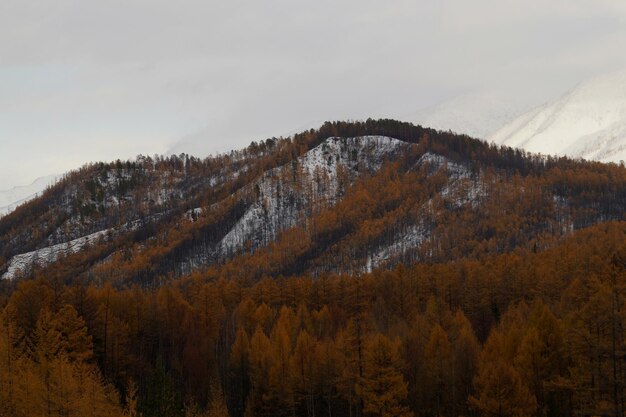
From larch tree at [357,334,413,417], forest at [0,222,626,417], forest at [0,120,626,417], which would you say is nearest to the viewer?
forest at [0,120,626,417]

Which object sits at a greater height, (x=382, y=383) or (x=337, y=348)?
A: (x=337, y=348)

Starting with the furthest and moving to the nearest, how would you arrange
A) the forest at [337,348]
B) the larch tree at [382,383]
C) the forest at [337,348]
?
the larch tree at [382,383]
the forest at [337,348]
the forest at [337,348]

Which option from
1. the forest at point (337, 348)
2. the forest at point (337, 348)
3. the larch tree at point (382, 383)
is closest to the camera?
the forest at point (337, 348)

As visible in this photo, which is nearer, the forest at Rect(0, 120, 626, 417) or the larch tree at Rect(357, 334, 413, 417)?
the forest at Rect(0, 120, 626, 417)

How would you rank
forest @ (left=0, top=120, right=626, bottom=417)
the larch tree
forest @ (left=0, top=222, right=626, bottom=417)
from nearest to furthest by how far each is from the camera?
forest @ (left=0, top=120, right=626, bottom=417)
forest @ (left=0, top=222, right=626, bottom=417)
the larch tree

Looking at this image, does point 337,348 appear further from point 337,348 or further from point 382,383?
point 382,383

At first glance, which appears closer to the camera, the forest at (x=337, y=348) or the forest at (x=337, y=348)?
the forest at (x=337, y=348)

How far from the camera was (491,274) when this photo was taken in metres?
108

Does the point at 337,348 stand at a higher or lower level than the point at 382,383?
higher

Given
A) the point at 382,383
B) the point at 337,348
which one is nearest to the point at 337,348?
the point at 337,348

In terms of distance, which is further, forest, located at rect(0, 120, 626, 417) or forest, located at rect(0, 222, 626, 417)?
forest, located at rect(0, 222, 626, 417)

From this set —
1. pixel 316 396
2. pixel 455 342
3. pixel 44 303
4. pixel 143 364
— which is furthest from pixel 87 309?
pixel 455 342

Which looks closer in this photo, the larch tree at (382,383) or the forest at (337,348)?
the forest at (337,348)

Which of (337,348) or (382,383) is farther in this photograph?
(337,348)
